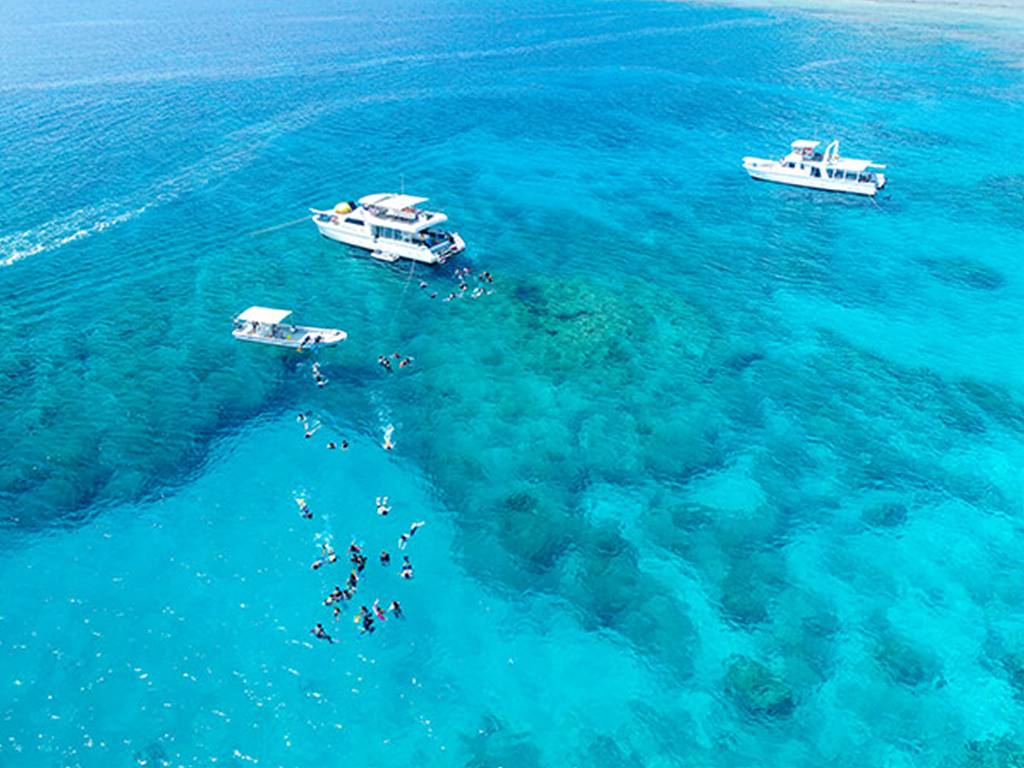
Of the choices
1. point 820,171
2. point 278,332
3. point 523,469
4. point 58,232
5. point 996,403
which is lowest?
point 523,469

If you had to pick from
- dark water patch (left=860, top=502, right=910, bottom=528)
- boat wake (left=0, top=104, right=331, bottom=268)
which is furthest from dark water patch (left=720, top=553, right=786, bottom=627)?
boat wake (left=0, top=104, right=331, bottom=268)

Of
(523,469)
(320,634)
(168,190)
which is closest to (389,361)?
(523,469)

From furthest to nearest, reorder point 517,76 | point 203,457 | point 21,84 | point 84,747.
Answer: point 517,76
point 21,84
point 203,457
point 84,747

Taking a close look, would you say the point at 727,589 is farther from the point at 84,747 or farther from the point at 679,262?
the point at 679,262

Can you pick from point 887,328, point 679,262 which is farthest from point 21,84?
point 887,328

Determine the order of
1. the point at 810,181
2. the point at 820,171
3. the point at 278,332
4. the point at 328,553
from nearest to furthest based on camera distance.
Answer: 1. the point at 328,553
2. the point at 278,332
3. the point at 820,171
4. the point at 810,181

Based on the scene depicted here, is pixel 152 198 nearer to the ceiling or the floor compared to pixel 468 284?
nearer to the ceiling

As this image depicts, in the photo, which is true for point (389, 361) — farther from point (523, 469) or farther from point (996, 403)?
point (996, 403)
